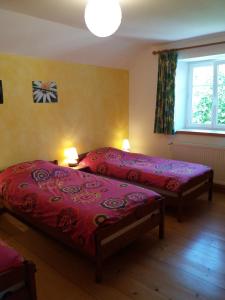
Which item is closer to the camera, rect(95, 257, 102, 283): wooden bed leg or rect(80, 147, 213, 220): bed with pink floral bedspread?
rect(95, 257, 102, 283): wooden bed leg

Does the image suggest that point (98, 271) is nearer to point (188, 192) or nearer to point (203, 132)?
point (188, 192)

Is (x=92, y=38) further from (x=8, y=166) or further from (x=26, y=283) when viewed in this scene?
(x=26, y=283)

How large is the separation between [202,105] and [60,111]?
2328 millimetres

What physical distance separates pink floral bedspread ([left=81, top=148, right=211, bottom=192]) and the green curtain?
0.71 m

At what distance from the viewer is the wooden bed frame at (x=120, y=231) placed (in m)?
1.98

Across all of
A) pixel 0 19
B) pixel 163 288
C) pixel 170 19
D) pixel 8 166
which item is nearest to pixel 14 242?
pixel 8 166

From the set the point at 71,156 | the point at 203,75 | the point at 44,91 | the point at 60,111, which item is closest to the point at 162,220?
the point at 71,156

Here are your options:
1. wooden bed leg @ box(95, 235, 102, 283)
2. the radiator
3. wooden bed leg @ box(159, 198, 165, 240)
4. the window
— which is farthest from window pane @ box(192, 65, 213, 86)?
wooden bed leg @ box(95, 235, 102, 283)

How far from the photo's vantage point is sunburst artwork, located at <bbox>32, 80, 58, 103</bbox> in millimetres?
3393

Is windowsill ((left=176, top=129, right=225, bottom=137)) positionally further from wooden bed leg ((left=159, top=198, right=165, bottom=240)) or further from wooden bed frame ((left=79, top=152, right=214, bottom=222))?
wooden bed leg ((left=159, top=198, right=165, bottom=240))

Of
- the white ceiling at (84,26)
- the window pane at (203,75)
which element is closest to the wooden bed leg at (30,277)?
the white ceiling at (84,26)

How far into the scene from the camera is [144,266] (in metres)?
2.19

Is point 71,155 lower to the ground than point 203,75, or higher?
lower

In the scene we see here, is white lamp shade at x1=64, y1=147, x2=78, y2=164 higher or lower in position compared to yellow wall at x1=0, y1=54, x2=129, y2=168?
lower
